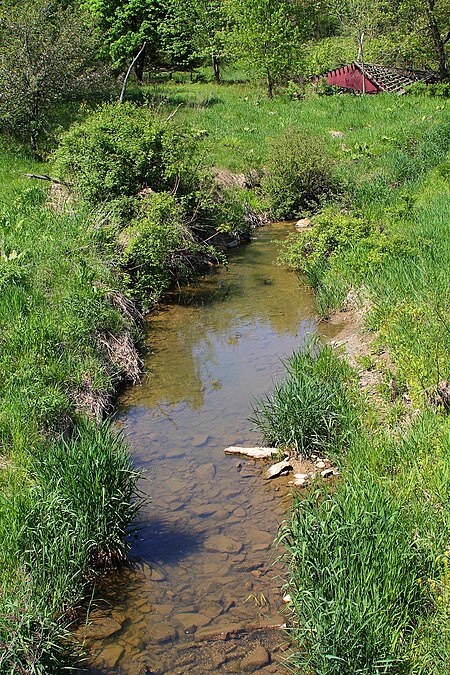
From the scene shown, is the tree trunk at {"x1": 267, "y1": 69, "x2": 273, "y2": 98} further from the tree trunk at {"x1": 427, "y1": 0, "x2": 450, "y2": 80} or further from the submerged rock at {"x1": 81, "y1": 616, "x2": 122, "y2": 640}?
the submerged rock at {"x1": 81, "y1": 616, "x2": 122, "y2": 640}

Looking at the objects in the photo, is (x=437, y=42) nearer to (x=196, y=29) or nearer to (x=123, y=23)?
(x=196, y=29)

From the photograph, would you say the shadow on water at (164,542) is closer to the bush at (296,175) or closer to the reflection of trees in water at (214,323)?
the reflection of trees in water at (214,323)

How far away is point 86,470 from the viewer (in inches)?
223

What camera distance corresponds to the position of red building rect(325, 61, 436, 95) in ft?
109

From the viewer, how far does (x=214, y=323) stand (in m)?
12.1

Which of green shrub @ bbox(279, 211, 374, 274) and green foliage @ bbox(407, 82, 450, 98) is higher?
green foliage @ bbox(407, 82, 450, 98)

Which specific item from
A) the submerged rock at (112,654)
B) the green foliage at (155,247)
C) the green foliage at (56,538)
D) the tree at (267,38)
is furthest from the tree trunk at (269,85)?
the submerged rock at (112,654)

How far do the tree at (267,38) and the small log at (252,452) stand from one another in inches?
1124

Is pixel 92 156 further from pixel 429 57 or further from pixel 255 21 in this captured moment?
pixel 429 57

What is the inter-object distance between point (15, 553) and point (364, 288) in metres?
7.30

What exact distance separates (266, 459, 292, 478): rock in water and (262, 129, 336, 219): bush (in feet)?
38.5

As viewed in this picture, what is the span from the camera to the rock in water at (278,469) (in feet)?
23.3

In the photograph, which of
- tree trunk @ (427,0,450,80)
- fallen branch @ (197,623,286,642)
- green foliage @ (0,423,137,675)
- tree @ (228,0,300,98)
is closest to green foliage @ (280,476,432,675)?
fallen branch @ (197,623,286,642)

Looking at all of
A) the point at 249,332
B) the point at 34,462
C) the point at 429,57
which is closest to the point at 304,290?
the point at 249,332
